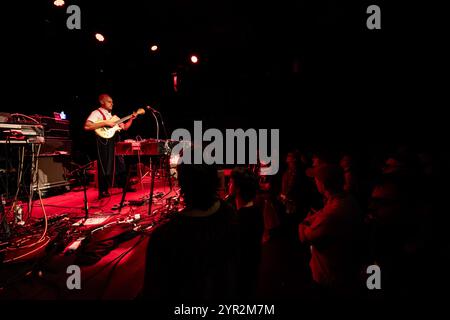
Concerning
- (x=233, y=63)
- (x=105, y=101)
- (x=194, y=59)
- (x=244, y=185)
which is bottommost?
(x=244, y=185)

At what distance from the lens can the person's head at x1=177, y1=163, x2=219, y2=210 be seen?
1056 mm

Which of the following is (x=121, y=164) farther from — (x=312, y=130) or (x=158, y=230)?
(x=312, y=130)

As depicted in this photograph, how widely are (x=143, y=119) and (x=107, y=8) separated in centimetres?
478

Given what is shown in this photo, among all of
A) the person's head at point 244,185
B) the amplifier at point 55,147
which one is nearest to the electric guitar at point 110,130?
the amplifier at point 55,147

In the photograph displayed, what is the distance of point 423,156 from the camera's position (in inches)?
135

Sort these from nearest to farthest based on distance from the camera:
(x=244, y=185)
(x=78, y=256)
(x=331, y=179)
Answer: (x=244, y=185)
(x=331, y=179)
(x=78, y=256)

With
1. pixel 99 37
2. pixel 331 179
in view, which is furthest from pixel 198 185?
pixel 99 37

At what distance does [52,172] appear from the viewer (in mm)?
5020

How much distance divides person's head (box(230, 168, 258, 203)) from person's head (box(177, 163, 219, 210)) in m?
0.53

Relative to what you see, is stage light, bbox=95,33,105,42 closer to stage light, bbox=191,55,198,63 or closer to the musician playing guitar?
the musician playing guitar

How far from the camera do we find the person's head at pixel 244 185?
63.1 inches

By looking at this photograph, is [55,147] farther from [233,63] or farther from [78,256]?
[233,63]

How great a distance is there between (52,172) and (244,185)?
214 inches

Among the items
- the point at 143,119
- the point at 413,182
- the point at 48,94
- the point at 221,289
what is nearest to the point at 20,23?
the point at 48,94
